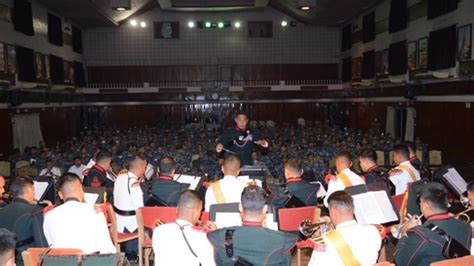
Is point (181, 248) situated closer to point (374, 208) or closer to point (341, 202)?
point (341, 202)

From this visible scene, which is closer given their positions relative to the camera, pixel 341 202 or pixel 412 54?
pixel 341 202

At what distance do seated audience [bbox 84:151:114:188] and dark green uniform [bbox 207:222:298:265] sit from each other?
18.5ft

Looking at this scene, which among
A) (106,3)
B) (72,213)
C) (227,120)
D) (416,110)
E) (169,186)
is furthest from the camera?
(227,120)

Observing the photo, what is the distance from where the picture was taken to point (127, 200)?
26.9 feet

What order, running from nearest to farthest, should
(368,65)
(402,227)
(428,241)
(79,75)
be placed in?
(428,241), (402,227), (368,65), (79,75)

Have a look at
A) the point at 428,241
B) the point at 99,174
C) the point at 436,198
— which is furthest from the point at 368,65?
the point at 428,241

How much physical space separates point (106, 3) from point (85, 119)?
33.9ft

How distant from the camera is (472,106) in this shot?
18.2 metres

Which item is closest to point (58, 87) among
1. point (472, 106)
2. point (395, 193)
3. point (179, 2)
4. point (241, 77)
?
point (179, 2)

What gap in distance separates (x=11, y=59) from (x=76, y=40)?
1336cm

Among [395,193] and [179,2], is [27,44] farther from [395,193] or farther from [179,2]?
[395,193]

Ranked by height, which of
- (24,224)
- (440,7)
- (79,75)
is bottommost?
(24,224)

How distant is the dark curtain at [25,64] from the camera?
941 inches

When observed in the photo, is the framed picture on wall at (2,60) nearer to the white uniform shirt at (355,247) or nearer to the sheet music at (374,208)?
the sheet music at (374,208)
